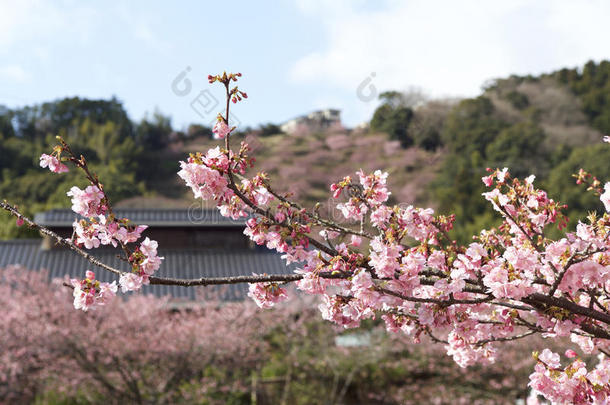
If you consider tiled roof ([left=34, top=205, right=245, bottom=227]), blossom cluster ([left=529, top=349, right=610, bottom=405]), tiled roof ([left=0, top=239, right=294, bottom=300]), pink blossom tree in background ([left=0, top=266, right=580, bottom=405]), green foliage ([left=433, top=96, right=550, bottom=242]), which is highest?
green foliage ([left=433, top=96, right=550, bottom=242])

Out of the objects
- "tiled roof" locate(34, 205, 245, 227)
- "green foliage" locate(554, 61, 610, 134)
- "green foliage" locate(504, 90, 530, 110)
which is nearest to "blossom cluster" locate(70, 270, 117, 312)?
"tiled roof" locate(34, 205, 245, 227)

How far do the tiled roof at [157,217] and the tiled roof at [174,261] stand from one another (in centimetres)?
66

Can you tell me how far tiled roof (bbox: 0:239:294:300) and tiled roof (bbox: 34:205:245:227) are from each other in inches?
25.9

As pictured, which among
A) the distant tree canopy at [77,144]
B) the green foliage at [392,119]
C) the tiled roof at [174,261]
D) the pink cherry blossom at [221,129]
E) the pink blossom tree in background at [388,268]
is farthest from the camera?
the green foliage at [392,119]

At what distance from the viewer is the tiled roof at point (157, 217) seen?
14008mm

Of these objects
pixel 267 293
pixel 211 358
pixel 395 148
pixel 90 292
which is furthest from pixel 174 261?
pixel 395 148

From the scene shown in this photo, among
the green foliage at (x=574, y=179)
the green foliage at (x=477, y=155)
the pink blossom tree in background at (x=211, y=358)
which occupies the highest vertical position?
the green foliage at (x=477, y=155)

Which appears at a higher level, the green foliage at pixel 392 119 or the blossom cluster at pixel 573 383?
the green foliage at pixel 392 119

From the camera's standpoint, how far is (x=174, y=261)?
14.3 meters

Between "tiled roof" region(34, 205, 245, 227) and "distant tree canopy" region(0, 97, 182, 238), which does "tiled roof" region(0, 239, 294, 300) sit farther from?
"distant tree canopy" region(0, 97, 182, 238)

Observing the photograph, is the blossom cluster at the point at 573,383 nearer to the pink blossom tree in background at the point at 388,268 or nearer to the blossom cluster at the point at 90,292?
the pink blossom tree in background at the point at 388,268

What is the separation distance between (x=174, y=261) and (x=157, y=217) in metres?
1.07

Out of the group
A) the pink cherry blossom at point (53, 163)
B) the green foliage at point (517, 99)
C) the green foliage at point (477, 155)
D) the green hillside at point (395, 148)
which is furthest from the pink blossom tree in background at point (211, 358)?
the green foliage at point (517, 99)

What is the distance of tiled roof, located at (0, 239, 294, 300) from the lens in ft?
44.6
